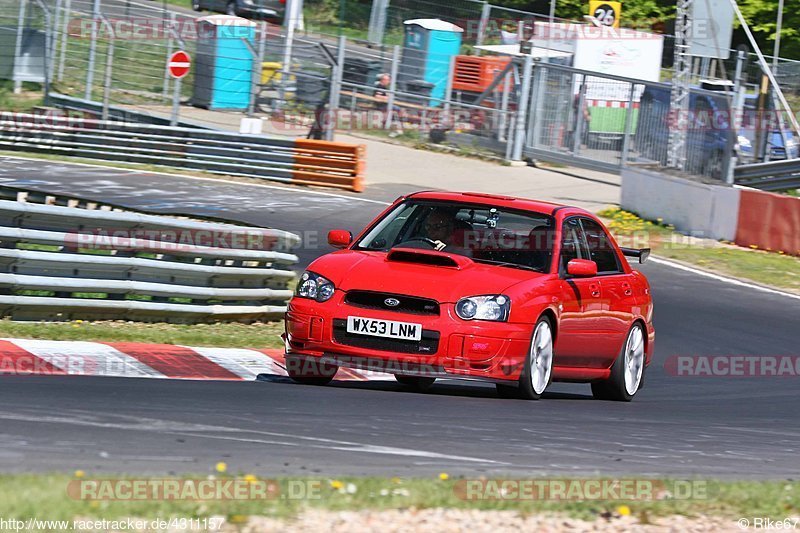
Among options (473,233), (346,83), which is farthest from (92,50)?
(473,233)

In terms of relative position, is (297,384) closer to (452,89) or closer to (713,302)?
(713,302)

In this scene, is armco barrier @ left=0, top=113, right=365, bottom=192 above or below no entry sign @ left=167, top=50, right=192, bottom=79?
below

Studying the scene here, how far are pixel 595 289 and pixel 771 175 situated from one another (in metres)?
13.9

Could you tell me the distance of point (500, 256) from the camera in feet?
29.9

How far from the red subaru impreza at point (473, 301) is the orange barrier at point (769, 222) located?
10.4 meters

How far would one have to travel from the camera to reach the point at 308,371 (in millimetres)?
8875

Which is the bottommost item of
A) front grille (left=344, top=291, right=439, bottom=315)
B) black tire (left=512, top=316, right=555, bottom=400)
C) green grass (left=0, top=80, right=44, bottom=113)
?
black tire (left=512, top=316, right=555, bottom=400)

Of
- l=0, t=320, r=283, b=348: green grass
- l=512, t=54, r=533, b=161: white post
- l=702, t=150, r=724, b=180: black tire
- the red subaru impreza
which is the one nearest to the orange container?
l=512, t=54, r=533, b=161: white post

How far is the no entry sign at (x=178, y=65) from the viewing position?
2717 centimetres

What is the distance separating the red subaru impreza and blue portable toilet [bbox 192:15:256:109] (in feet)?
67.9

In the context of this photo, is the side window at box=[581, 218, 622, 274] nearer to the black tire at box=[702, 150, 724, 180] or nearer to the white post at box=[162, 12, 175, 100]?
the black tire at box=[702, 150, 724, 180]

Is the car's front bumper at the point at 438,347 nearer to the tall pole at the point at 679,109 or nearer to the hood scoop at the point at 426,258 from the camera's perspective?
the hood scoop at the point at 426,258

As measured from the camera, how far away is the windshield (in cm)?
916

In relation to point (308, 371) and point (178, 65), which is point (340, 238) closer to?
point (308, 371)
